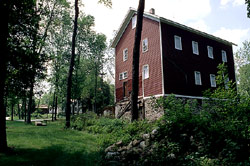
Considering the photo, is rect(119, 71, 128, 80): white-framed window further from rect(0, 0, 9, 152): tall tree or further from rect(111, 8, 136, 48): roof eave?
rect(0, 0, 9, 152): tall tree


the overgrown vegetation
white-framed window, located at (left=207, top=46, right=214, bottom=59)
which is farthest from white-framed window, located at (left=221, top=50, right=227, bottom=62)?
the overgrown vegetation

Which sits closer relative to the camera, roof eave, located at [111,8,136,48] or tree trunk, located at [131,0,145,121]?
tree trunk, located at [131,0,145,121]

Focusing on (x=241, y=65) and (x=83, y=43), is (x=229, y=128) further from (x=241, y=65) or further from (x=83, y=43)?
(x=241, y=65)

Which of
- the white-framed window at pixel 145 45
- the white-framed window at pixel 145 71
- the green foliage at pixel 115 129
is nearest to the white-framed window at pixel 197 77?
the white-framed window at pixel 145 71

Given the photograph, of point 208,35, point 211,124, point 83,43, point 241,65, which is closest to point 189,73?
point 208,35

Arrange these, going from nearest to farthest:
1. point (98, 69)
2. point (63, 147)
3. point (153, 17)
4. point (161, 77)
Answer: point (63, 147) → point (161, 77) → point (153, 17) → point (98, 69)

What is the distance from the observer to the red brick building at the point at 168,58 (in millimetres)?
16064

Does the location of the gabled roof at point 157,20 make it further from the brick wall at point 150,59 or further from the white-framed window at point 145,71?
the white-framed window at point 145,71

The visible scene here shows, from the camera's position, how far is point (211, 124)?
5.45 meters

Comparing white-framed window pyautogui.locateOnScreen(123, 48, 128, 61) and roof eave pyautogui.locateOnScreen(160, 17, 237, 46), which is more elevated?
roof eave pyautogui.locateOnScreen(160, 17, 237, 46)

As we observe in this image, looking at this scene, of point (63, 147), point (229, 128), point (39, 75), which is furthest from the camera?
point (39, 75)

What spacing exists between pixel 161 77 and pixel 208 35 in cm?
879

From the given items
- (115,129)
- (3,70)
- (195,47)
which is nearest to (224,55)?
(195,47)

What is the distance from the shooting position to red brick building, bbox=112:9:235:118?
632 inches
